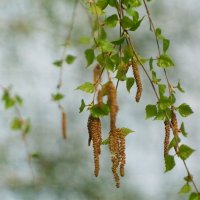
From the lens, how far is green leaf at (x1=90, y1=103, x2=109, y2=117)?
108cm

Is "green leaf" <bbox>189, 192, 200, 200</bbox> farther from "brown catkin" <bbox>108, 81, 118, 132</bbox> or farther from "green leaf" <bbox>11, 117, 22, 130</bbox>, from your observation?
"green leaf" <bbox>11, 117, 22, 130</bbox>

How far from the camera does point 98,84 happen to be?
1.16 m

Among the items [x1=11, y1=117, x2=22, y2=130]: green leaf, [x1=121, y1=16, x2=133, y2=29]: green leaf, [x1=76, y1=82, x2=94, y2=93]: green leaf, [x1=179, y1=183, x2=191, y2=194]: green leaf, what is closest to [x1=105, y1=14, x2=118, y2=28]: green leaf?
[x1=121, y1=16, x2=133, y2=29]: green leaf

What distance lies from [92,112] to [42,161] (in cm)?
667

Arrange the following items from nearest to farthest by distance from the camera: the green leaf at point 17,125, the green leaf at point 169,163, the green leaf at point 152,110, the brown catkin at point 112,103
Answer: the brown catkin at point 112,103, the green leaf at point 169,163, the green leaf at point 152,110, the green leaf at point 17,125

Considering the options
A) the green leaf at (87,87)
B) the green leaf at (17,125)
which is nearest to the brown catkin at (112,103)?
the green leaf at (87,87)

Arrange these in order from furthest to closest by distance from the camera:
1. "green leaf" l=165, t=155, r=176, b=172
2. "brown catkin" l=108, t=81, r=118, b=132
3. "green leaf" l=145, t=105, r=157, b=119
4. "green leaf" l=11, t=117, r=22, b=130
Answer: "green leaf" l=11, t=117, r=22, b=130
"green leaf" l=145, t=105, r=157, b=119
"green leaf" l=165, t=155, r=176, b=172
"brown catkin" l=108, t=81, r=118, b=132

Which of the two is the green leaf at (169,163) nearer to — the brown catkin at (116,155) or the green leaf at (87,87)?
the brown catkin at (116,155)

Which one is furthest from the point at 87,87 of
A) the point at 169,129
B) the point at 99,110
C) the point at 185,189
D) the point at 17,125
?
the point at 17,125

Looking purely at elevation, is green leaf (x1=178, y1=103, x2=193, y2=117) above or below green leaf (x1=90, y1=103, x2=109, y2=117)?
above

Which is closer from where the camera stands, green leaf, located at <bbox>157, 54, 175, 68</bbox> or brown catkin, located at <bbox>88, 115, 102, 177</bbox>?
brown catkin, located at <bbox>88, 115, 102, 177</bbox>

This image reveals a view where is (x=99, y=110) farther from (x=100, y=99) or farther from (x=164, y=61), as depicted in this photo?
(x=164, y=61)

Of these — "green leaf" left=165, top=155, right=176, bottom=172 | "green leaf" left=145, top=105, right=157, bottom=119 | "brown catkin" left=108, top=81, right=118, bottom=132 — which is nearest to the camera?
"brown catkin" left=108, top=81, right=118, bottom=132

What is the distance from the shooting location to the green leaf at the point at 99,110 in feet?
3.54
